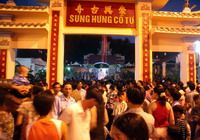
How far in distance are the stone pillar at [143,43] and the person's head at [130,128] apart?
10620 mm

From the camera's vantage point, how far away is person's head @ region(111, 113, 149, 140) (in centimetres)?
213

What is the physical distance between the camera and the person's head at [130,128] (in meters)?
2.13

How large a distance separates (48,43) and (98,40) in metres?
13.4

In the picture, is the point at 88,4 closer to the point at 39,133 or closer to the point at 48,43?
the point at 48,43

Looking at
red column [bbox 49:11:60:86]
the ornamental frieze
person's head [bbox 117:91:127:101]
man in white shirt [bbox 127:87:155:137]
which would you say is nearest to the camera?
man in white shirt [bbox 127:87:155:137]

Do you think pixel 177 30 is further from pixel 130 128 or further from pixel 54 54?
pixel 130 128

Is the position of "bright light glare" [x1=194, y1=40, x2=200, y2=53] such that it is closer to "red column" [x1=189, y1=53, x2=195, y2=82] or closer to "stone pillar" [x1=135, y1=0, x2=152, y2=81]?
"red column" [x1=189, y1=53, x2=195, y2=82]

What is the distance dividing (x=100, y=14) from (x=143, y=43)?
2122mm

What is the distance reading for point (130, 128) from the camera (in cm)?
213

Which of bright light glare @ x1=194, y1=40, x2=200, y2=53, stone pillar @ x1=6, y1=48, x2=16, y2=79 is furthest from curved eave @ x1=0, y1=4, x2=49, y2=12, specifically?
bright light glare @ x1=194, y1=40, x2=200, y2=53

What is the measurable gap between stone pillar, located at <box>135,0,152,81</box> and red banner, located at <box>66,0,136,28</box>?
0.34 metres

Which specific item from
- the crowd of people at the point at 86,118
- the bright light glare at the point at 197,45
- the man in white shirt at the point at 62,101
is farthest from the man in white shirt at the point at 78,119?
the bright light glare at the point at 197,45

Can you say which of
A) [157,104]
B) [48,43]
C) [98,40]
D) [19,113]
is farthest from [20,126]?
[98,40]

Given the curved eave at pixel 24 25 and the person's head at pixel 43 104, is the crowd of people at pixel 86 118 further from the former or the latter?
the curved eave at pixel 24 25
